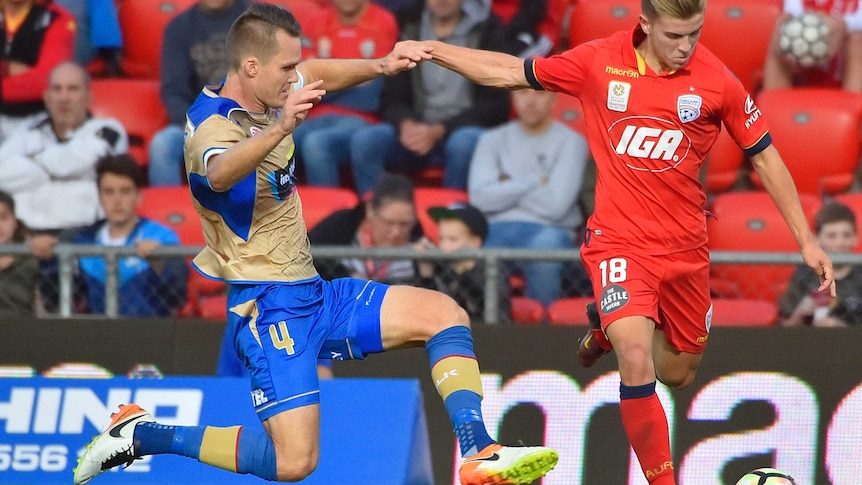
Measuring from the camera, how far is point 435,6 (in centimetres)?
920

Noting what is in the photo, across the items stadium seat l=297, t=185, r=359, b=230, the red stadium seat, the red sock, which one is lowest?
the red sock

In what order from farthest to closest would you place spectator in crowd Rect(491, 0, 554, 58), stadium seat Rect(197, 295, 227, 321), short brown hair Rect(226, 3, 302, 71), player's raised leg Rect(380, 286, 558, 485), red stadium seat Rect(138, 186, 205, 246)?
spectator in crowd Rect(491, 0, 554, 58) → red stadium seat Rect(138, 186, 205, 246) → stadium seat Rect(197, 295, 227, 321) → short brown hair Rect(226, 3, 302, 71) → player's raised leg Rect(380, 286, 558, 485)

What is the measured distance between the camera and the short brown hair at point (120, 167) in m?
8.26

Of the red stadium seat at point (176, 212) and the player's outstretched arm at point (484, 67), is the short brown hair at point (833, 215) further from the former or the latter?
the red stadium seat at point (176, 212)

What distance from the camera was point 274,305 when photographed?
5.37 m

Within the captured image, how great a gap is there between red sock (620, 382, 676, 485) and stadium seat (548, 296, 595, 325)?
211 centimetres

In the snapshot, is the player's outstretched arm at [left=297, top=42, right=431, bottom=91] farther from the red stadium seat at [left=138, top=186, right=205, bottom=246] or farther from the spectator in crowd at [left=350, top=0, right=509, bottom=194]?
the red stadium seat at [left=138, top=186, right=205, bottom=246]

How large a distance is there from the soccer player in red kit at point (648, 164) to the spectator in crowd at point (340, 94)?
320cm

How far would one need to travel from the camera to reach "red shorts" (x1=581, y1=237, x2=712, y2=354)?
5605 mm

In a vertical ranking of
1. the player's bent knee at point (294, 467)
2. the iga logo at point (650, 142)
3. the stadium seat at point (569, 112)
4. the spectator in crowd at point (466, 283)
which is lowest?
the player's bent knee at point (294, 467)

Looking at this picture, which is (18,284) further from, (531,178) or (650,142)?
(650,142)

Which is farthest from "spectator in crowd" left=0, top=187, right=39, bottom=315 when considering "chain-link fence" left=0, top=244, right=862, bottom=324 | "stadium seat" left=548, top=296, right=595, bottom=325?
"stadium seat" left=548, top=296, right=595, bottom=325

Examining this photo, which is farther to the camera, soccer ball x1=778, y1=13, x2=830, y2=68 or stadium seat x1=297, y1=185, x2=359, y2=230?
soccer ball x1=778, y1=13, x2=830, y2=68

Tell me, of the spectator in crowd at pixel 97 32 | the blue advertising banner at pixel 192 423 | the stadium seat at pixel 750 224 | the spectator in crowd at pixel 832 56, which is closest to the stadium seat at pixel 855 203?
the stadium seat at pixel 750 224
